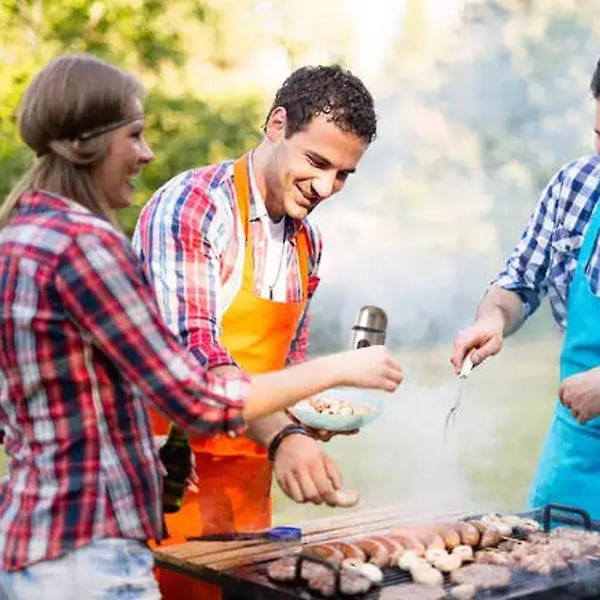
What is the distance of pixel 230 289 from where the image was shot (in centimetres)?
287

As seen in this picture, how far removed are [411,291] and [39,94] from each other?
428 centimetres

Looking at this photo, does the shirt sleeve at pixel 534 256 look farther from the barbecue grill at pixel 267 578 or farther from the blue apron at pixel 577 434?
the barbecue grill at pixel 267 578

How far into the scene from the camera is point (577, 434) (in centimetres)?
324

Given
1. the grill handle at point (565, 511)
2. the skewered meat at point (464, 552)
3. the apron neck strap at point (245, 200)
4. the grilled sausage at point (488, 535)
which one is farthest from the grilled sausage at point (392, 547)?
the apron neck strap at point (245, 200)

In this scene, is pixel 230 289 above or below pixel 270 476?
above

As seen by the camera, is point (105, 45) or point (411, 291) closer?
point (411, 291)

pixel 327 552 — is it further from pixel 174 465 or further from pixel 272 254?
pixel 272 254

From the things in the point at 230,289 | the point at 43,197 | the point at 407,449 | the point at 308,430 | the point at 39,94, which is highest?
the point at 39,94

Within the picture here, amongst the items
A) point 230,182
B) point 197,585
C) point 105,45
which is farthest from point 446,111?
point 197,585

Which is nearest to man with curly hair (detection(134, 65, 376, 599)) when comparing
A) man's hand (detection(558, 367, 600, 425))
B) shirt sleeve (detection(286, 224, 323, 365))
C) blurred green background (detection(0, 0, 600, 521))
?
→ shirt sleeve (detection(286, 224, 323, 365))

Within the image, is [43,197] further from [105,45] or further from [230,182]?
[105,45]

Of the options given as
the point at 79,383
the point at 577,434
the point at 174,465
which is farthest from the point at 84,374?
the point at 577,434

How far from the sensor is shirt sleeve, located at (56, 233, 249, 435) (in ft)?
6.09

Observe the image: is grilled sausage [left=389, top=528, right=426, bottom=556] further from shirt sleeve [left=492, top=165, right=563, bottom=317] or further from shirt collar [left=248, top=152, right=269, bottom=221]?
shirt sleeve [left=492, top=165, right=563, bottom=317]
